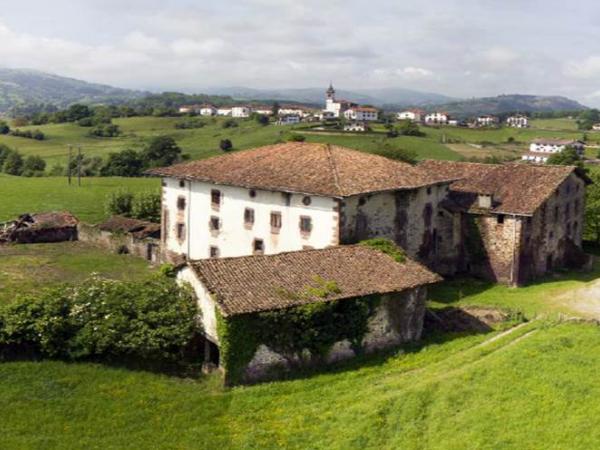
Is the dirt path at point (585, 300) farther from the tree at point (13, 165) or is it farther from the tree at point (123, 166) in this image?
the tree at point (13, 165)

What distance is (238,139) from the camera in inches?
5354

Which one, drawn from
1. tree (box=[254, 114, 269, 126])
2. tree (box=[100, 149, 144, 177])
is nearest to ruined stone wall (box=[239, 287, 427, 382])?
tree (box=[100, 149, 144, 177])

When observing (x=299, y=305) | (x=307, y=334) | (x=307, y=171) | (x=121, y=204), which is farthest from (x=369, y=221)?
(x=121, y=204)

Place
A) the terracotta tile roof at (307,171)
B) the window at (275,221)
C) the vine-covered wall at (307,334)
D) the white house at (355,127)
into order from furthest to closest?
1. the white house at (355,127)
2. the window at (275,221)
3. the terracotta tile roof at (307,171)
4. the vine-covered wall at (307,334)

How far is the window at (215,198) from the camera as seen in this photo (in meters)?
44.4

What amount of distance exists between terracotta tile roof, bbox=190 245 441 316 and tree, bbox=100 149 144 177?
80855 millimetres

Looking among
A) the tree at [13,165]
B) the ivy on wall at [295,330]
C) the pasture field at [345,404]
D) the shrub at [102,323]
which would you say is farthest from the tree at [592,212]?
the tree at [13,165]

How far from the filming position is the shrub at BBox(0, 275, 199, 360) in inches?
1018

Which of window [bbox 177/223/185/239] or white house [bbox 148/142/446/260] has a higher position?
white house [bbox 148/142/446/260]

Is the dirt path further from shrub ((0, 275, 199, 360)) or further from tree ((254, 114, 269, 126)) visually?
tree ((254, 114, 269, 126))

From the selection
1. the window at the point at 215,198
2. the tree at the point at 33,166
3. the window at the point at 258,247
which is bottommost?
the tree at the point at 33,166

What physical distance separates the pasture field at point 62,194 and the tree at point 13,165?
1674 centimetres

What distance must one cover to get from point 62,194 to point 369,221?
5388 centimetres

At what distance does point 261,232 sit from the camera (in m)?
42.1
